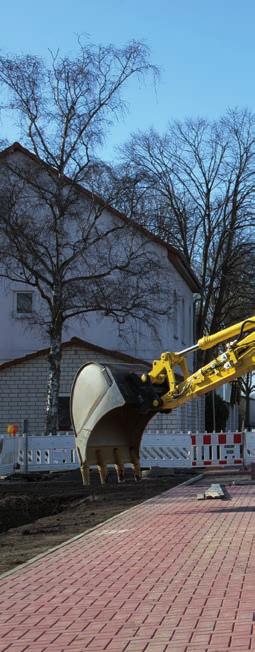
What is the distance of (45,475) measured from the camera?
2372cm

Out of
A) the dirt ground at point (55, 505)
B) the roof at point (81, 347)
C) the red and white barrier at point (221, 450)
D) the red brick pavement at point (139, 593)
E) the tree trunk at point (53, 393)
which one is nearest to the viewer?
the red brick pavement at point (139, 593)

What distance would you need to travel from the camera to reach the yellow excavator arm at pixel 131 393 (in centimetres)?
1307

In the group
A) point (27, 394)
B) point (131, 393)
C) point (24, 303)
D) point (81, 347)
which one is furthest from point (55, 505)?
point (24, 303)

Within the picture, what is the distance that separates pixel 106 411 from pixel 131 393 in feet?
1.73

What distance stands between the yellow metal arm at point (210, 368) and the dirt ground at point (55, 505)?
2307 millimetres

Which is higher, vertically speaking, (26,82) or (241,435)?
(26,82)

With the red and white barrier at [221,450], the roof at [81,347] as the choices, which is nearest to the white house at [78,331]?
the roof at [81,347]

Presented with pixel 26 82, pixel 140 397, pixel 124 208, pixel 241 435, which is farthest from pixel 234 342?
pixel 26 82

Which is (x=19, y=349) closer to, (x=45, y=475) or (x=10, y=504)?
(x=45, y=475)

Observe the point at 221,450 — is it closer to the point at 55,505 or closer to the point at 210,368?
the point at 55,505

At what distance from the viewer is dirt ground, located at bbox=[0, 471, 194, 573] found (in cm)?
1159

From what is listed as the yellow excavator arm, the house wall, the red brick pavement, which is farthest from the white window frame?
the red brick pavement

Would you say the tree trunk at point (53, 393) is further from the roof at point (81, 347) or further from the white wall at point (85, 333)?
the white wall at point (85, 333)

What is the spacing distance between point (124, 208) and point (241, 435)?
8270 millimetres
